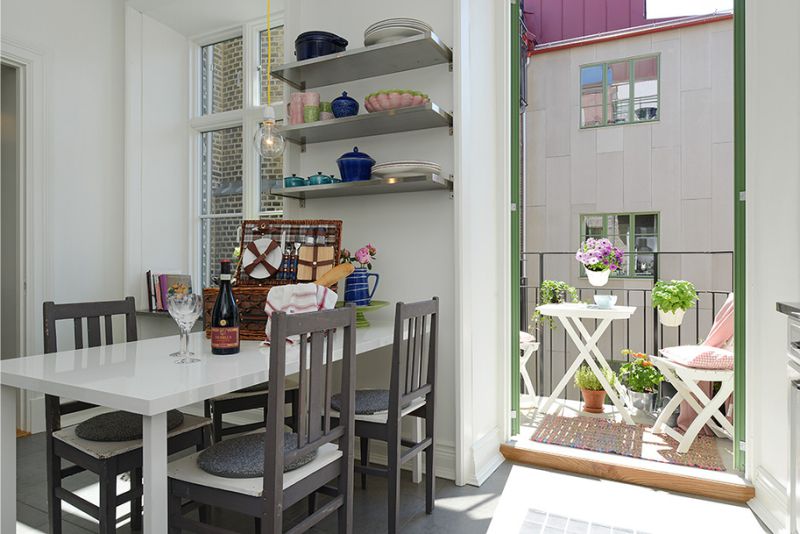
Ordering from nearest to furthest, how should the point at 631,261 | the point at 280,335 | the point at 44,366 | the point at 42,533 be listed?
the point at 280,335
the point at 44,366
the point at 42,533
the point at 631,261

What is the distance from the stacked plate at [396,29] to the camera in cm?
247

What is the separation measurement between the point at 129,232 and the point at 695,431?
3.89 meters

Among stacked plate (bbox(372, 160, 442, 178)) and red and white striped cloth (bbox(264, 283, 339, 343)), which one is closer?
red and white striped cloth (bbox(264, 283, 339, 343))

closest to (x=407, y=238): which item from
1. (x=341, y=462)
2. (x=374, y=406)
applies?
(x=374, y=406)

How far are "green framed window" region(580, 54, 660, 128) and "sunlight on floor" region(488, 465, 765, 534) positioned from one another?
5.23 meters

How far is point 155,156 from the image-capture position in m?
3.99

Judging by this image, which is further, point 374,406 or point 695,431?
point 695,431

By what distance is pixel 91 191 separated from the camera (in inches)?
144

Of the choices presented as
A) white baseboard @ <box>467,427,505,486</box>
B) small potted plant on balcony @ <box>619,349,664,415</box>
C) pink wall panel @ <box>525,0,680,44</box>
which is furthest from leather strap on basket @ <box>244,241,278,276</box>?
pink wall panel @ <box>525,0,680,44</box>

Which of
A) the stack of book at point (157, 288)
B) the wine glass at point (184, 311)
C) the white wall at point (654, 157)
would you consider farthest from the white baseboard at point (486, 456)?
the white wall at point (654, 157)

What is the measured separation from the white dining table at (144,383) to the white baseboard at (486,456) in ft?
3.40

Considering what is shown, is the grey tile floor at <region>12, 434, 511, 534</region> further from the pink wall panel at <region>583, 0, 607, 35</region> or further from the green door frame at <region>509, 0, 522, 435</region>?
the pink wall panel at <region>583, 0, 607, 35</region>

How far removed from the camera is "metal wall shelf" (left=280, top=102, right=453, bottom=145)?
8.05ft

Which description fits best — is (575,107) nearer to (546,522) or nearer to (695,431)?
(695,431)
